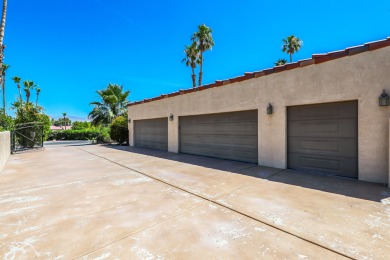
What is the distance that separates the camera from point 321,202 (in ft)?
11.3

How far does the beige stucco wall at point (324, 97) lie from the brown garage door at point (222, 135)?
0.39m

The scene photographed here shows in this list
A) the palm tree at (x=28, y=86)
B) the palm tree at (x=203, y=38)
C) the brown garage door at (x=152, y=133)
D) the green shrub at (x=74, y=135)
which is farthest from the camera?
the palm tree at (x=28, y=86)

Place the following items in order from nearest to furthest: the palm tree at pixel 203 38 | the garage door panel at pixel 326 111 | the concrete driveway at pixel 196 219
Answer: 1. the concrete driveway at pixel 196 219
2. the garage door panel at pixel 326 111
3. the palm tree at pixel 203 38

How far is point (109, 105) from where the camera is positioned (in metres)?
22.2

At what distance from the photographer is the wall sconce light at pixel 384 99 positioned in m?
4.35

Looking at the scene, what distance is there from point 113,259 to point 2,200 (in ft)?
11.5

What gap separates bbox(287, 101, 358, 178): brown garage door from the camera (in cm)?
507

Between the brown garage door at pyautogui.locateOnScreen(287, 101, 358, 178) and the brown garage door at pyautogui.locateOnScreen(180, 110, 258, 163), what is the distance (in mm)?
1429

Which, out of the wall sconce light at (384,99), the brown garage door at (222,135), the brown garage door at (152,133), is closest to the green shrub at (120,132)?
the brown garage door at (152,133)

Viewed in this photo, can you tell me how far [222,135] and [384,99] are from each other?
522 centimetres

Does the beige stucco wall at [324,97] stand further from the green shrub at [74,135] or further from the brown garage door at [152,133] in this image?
the green shrub at [74,135]

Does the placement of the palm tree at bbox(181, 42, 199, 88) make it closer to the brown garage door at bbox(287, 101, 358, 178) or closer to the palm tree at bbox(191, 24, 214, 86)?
the palm tree at bbox(191, 24, 214, 86)

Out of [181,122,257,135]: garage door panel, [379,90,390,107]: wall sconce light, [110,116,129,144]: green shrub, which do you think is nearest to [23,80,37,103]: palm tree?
[110,116,129,144]: green shrub

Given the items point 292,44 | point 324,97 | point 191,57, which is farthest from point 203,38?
point 324,97
